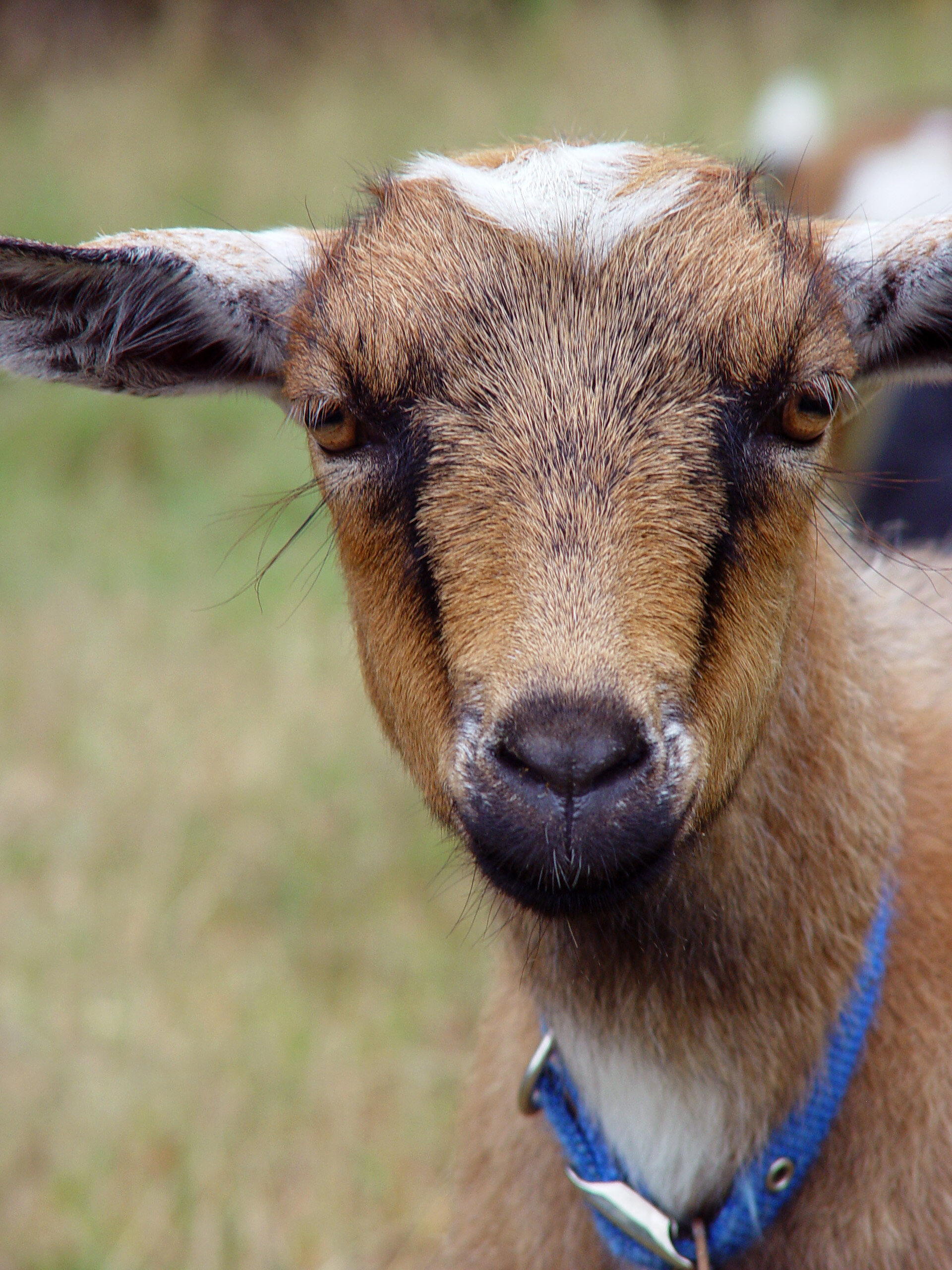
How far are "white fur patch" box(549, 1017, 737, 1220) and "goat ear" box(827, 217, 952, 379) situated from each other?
4.57 ft

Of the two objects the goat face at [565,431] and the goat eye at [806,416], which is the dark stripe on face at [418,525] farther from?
the goat eye at [806,416]

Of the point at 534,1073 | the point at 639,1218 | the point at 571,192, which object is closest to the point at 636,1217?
the point at 639,1218

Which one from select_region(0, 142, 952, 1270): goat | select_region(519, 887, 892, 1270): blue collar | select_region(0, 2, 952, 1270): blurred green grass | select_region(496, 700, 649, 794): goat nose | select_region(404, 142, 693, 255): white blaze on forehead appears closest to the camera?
select_region(496, 700, 649, 794): goat nose

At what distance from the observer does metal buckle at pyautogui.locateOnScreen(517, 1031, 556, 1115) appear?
8.32 feet

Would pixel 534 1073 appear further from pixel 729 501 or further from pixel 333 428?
pixel 333 428

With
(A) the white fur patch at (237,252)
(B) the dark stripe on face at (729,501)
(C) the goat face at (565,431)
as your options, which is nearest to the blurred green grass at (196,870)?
(A) the white fur patch at (237,252)

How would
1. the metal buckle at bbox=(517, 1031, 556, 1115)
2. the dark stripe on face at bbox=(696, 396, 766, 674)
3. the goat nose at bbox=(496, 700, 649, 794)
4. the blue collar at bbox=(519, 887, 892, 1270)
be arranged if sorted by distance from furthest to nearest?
the metal buckle at bbox=(517, 1031, 556, 1115)
the blue collar at bbox=(519, 887, 892, 1270)
the dark stripe on face at bbox=(696, 396, 766, 674)
the goat nose at bbox=(496, 700, 649, 794)

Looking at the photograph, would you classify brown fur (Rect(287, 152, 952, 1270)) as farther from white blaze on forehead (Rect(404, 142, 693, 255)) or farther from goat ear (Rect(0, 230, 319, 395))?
goat ear (Rect(0, 230, 319, 395))

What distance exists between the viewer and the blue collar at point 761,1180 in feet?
7.55

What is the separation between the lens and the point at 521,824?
1.86m

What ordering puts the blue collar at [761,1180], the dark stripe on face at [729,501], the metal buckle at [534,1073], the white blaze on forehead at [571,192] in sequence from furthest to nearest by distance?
the metal buckle at [534,1073]
the blue collar at [761,1180]
the white blaze on forehead at [571,192]
the dark stripe on face at [729,501]

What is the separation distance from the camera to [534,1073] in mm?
2535

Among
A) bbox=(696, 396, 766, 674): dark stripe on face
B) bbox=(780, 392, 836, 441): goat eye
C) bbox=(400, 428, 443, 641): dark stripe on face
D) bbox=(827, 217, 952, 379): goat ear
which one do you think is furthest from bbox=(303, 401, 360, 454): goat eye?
bbox=(827, 217, 952, 379): goat ear

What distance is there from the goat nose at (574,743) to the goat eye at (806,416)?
0.64 meters
